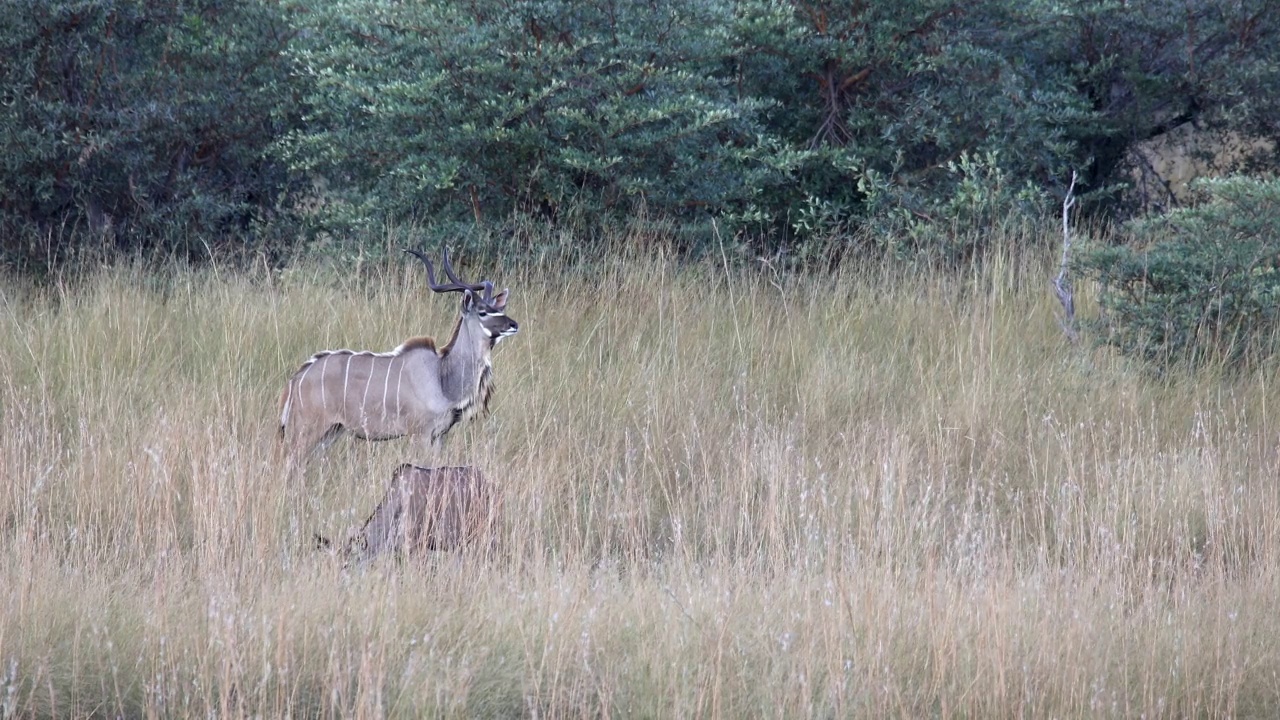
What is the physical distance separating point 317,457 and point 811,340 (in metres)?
3.44

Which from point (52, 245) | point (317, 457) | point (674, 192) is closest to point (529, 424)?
point (317, 457)

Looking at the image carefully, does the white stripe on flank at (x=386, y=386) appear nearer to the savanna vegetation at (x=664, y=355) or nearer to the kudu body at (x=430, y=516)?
the savanna vegetation at (x=664, y=355)

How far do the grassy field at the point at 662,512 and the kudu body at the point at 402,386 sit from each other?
0.60ft

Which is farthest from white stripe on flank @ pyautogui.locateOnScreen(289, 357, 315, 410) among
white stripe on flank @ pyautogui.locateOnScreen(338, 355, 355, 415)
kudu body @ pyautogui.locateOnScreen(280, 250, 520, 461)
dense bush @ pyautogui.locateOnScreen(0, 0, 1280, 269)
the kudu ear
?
dense bush @ pyautogui.locateOnScreen(0, 0, 1280, 269)

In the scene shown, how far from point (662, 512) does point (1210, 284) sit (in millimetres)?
3774

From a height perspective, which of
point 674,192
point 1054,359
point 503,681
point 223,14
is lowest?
point 503,681

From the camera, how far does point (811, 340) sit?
8906 mm

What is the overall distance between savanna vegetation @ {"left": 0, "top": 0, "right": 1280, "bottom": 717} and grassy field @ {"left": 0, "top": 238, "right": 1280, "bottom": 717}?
30 millimetres

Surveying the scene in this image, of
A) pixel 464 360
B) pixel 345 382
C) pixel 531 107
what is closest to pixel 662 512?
pixel 464 360

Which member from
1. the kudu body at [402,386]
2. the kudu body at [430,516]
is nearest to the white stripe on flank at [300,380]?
the kudu body at [402,386]

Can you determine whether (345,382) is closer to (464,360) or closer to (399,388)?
(399,388)

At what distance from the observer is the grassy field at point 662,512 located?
4.28 m

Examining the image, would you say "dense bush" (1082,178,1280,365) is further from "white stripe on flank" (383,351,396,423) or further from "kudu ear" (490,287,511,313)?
"white stripe on flank" (383,351,396,423)

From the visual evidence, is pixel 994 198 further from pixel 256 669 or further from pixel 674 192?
pixel 256 669
